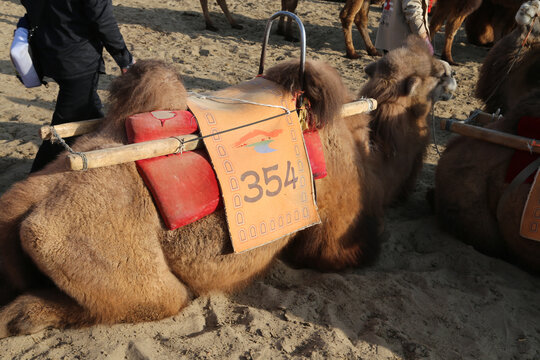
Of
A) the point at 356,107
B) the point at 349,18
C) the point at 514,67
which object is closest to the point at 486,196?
the point at 356,107

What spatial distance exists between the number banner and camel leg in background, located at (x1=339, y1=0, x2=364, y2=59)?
588 centimetres

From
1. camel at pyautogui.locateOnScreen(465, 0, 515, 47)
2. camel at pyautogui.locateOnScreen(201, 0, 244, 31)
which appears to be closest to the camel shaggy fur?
camel at pyautogui.locateOnScreen(465, 0, 515, 47)

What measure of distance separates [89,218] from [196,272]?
2.37 ft

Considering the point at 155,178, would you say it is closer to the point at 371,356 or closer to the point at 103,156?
the point at 103,156

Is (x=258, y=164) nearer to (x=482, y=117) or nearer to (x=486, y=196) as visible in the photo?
(x=486, y=196)

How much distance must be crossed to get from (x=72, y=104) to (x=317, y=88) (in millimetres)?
2116

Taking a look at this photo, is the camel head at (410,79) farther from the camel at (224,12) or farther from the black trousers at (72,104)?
the camel at (224,12)

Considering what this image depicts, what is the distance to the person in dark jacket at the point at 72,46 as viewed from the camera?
3.46 meters

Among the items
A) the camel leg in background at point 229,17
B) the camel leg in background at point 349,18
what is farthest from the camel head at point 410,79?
the camel leg in background at point 229,17

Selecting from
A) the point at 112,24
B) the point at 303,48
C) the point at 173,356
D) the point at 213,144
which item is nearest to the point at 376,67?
the point at 303,48

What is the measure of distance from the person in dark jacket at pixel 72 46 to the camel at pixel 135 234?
0.85m

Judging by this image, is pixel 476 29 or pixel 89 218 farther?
pixel 476 29

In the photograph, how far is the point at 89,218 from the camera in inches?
97.0

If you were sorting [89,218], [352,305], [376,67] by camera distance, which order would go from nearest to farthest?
[89,218], [352,305], [376,67]
